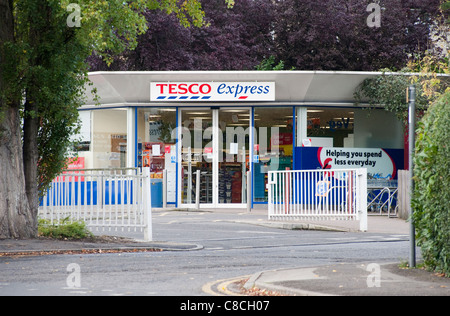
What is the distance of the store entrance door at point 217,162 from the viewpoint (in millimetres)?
26156

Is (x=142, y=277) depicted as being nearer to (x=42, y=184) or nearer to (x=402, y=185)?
(x=42, y=184)

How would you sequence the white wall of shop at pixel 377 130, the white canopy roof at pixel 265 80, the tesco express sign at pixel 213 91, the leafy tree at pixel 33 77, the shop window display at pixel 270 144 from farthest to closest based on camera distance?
the white wall of shop at pixel 377 130 < the shop window display at pixel 270 144 < the tesco express sign at pixel 213 91 < the white canopy roof at pixel 265 80 < the leafy tree at pixel 33 77

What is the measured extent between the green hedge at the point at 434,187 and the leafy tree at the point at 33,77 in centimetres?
620

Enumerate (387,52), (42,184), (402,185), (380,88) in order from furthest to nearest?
(387,52)
(380,88)
(402,185)
(42,184)

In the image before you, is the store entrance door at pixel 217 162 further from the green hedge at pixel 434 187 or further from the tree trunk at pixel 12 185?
the green hedge at pixel 434 187

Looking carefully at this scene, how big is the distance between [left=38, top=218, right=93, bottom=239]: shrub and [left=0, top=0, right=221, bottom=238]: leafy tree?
0.60m

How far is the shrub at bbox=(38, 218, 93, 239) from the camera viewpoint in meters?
15.2

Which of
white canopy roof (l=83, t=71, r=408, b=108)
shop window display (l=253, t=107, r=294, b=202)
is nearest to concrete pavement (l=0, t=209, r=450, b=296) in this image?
white canopy roof (l=83, t=71, r=408, b=108)

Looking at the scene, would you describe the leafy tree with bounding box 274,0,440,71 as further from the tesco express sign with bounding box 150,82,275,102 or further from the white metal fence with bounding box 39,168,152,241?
the white metal fence with bounding box 39,168,152,241

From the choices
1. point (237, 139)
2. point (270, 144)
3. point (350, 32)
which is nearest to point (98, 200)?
Answer: point (237, 139)

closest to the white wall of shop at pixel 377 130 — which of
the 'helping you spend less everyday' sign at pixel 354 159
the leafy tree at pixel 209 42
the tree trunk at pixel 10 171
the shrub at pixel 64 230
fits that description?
the 'helping you spend less everyday' sign at pixel 354 159
